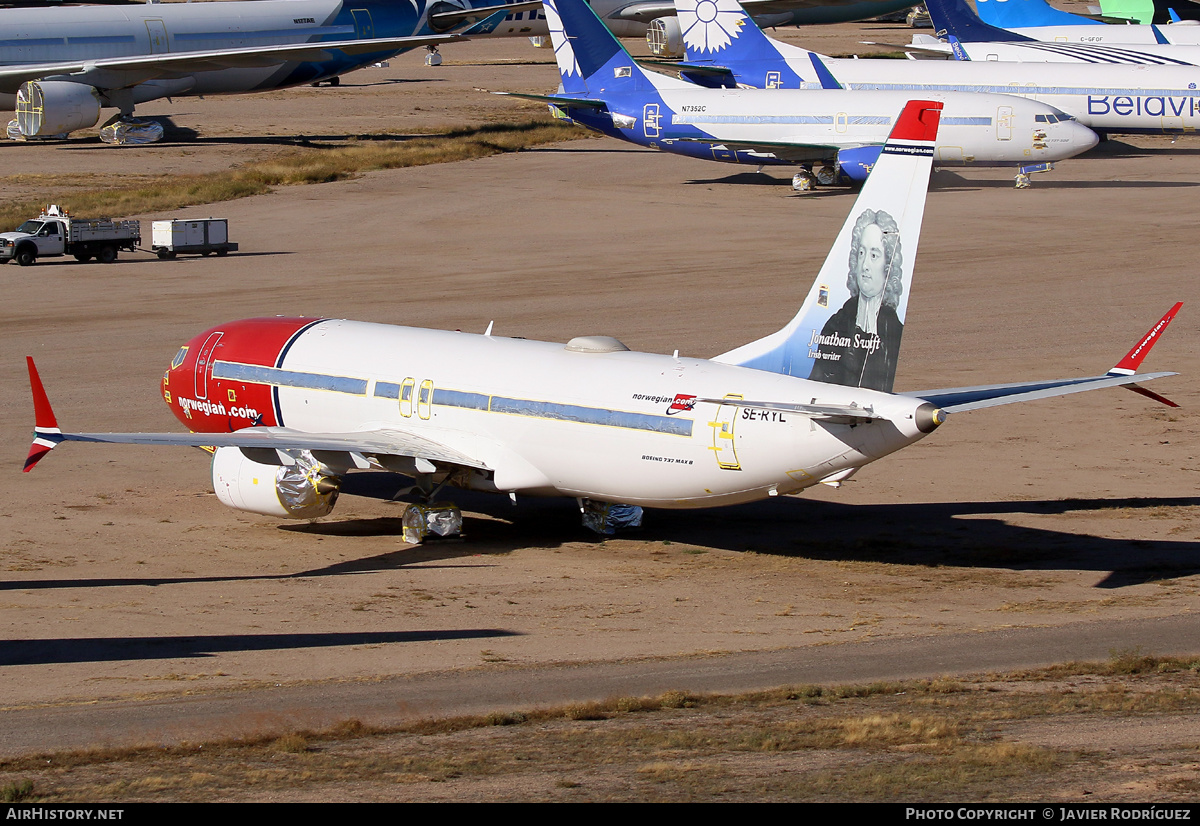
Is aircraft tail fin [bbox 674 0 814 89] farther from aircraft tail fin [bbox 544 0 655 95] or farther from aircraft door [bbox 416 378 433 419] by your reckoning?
aircraft door [bbox 416 378 433 419]

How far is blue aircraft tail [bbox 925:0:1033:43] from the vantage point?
107 m

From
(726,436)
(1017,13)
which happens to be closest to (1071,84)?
(1017,13)

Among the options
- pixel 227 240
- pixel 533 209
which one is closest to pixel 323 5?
pixel 533 209

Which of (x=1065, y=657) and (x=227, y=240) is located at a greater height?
(x=227, y=240)

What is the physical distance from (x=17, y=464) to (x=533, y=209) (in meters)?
43.9

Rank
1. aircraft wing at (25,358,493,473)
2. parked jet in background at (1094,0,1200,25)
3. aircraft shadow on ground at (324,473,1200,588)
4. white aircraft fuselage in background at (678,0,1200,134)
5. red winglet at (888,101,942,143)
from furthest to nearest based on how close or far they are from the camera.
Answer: parked jet in background at (1094,0,1200,25) → white aircraft fuselage in background at (678,0,1200,134) → aircraft shadow on ground at (324,473,1200,588) → aircraft wing at (25,358,493,473) → red winglet at (888,101,942,143)

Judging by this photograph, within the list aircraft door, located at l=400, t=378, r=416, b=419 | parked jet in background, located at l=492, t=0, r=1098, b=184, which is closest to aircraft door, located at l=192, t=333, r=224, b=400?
aircraft door, located at l=400, t=378, r=416, b=419

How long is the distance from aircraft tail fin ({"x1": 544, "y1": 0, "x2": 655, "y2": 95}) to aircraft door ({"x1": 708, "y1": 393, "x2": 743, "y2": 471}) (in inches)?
2411

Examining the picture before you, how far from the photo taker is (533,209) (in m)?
76.2

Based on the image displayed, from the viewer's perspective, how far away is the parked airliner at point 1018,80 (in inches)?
3403

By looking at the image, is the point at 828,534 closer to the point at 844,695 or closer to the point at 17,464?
the point at 844,695

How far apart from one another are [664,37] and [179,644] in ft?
426

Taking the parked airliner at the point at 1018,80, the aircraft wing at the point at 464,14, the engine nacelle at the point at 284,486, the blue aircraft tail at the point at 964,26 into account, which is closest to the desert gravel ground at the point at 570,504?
the engine nacelle at the point at 284,486

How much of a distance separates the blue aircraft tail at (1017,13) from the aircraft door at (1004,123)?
41717 mm
